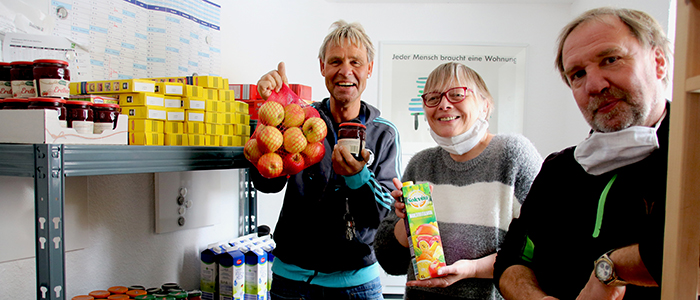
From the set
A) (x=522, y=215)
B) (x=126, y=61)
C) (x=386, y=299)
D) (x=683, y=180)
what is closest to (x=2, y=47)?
(x=126, y=61)

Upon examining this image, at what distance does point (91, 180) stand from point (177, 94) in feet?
1.82

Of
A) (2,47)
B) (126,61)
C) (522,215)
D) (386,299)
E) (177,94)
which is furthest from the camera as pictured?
(386,299)

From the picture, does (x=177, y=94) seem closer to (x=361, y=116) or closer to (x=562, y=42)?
(x=361, y=116)

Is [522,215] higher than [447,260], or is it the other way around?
[522,215]

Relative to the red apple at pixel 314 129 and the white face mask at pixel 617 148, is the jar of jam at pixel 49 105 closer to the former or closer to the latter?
the red apple at pixel 314 129

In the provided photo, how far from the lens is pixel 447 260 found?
4.02 feet

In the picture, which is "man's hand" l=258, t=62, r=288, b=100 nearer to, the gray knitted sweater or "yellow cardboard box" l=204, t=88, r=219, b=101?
"yellow cardboard box" l=204, t=88, r=219, b=101

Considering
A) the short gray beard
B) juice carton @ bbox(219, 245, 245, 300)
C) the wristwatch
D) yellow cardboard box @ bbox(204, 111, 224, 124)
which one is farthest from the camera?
juice carton @ bbox(219, 245, 245, 300)

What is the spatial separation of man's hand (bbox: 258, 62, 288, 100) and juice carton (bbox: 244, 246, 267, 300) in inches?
37.3

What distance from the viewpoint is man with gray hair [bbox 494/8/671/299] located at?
0.78 metres

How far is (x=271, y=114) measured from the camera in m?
1.48

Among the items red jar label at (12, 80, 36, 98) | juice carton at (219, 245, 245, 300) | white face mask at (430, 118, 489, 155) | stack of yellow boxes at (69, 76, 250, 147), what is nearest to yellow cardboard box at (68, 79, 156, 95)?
stack of yellow boxes at (69, 76, 250, 147)

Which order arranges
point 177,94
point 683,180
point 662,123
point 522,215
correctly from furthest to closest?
point 177,94 < point 522,215 < point 662,123 < point 683,180

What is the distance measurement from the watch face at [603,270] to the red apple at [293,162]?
986 mm
